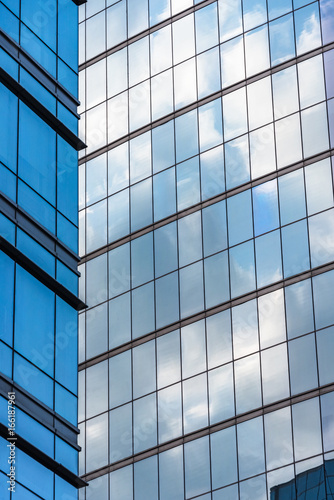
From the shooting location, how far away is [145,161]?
59281 mm

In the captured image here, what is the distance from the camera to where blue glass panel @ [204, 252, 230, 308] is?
54.0 metres

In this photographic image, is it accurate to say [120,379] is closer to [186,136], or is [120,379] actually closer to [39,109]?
[186,136]

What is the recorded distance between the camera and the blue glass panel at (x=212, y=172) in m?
56.2

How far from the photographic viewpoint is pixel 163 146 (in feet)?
193

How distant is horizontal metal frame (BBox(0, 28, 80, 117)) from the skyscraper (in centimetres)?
3

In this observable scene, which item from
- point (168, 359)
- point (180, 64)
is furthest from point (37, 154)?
point (180, 64)

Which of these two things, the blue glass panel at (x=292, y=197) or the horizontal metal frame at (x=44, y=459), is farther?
the blue glass panel at (x=292, y=197)

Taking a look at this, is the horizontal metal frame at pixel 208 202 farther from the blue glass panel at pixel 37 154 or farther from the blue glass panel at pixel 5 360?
the blue glass panel at pixel 5 360

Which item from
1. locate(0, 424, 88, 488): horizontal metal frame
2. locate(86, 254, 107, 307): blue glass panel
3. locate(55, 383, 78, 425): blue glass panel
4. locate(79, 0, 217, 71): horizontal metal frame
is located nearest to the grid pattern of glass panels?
locate(79, 0, 217, 71): horizontal metal frame

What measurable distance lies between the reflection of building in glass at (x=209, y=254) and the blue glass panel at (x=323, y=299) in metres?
0.08

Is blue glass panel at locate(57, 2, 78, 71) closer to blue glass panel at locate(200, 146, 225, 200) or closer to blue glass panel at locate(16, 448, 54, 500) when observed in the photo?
blue glass panel at locate(200, 146, 225, 200)

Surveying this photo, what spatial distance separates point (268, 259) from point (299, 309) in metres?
2.78

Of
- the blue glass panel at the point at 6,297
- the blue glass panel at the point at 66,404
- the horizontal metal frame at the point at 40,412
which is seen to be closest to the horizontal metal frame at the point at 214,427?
the blue glass panel at the point at 66,404

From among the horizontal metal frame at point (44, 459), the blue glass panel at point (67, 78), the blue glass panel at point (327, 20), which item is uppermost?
the blue glass panel at point (327, 20)
